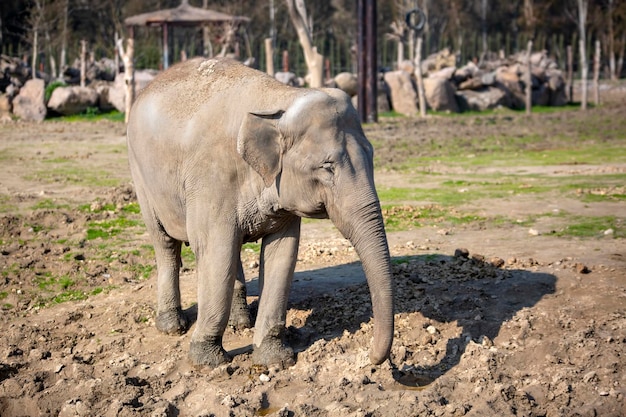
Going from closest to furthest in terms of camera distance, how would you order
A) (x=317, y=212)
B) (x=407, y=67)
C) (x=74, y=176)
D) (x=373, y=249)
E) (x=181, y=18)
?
(x=373, y=249) → (x=317, y=212) → (x=74, y=176) → (x=181, y=18) → (x=407, y=67)

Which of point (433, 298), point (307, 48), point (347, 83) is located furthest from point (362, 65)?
point (433, 298)

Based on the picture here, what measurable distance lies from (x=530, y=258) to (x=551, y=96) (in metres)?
29.7

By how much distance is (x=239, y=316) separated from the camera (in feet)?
24.3

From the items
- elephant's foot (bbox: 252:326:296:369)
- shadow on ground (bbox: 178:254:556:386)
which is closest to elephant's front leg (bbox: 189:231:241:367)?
elephant's foot (bbox: 252:326:296:369)

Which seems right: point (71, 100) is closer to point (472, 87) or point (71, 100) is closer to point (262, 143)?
point (472, 87)

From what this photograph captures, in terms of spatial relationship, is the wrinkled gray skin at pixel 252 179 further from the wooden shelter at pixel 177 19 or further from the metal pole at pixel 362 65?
the wooden shelter at pixel 177 19

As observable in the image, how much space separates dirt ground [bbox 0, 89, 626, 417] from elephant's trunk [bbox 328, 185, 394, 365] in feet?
1.46

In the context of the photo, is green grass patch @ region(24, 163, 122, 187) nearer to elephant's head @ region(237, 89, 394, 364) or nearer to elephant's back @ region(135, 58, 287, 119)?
elephant's back @ region(135, 58, 287, 119)

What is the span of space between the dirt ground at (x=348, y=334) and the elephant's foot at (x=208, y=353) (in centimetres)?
8

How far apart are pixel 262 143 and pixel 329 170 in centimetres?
50

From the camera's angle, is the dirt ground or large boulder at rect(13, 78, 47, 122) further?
large boulder at rect(13, 78, 47, 122)

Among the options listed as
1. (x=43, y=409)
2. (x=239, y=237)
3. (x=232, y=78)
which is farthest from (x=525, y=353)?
(x=43, y=409)

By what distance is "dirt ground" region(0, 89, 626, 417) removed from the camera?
5926 millimetres

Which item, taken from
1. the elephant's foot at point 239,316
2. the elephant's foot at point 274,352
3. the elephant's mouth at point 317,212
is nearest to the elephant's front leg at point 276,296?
the elephant's foot at point 274,352
